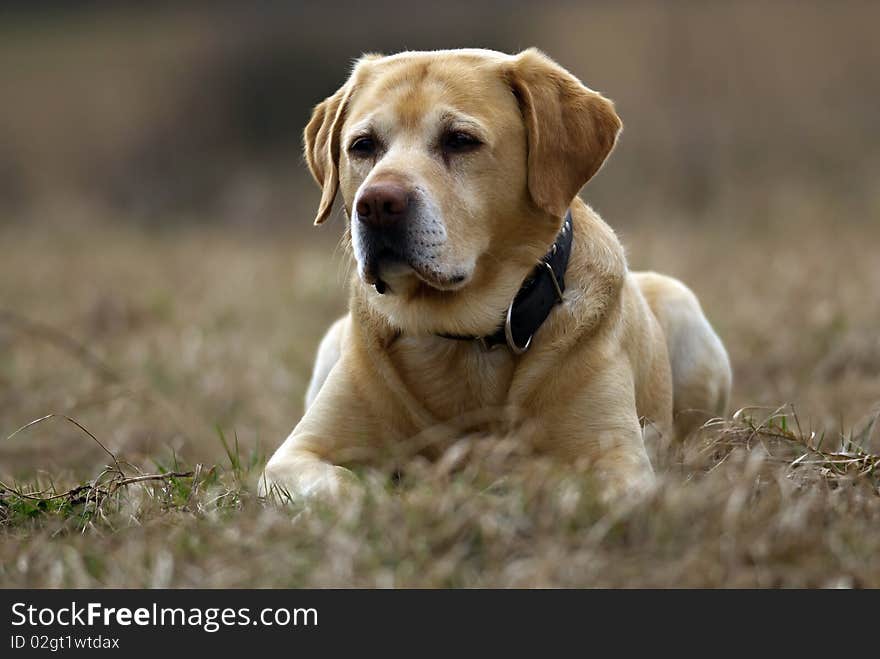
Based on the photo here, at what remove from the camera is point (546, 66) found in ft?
14.4

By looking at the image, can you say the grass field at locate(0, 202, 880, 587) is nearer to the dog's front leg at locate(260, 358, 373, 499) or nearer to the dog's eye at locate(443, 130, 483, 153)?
the dog's front leg at locate(260, 358, 373, 499)

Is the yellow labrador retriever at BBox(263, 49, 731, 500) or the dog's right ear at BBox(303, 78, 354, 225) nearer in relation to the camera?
the yellow labrador retriever at BBox(263, 49, 731, 500)

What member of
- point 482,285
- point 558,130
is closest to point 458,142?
point 558,130

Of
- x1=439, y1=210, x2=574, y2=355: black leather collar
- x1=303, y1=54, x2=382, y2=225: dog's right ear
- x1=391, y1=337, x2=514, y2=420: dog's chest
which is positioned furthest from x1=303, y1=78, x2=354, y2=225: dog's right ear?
x1=439, y1=210, x2=574, y2=355: black leather collar

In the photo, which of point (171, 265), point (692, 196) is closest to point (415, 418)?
point (171, 265)

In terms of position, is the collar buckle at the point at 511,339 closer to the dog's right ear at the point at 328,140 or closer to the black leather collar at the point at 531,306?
the black leather collar at the point at 531,306

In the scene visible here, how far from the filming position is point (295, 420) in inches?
277

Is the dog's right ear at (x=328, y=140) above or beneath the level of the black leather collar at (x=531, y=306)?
above

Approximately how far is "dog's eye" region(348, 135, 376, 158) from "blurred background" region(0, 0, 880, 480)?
2.08 m

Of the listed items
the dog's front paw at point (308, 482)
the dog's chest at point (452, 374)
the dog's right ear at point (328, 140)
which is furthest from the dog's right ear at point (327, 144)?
the dog's front paw at point (308, 482)

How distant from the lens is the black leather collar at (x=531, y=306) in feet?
14.0

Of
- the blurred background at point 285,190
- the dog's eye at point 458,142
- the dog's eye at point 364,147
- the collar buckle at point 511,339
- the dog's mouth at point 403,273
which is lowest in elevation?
the blurred background at point 285,190

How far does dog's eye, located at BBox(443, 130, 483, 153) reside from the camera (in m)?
4.18
